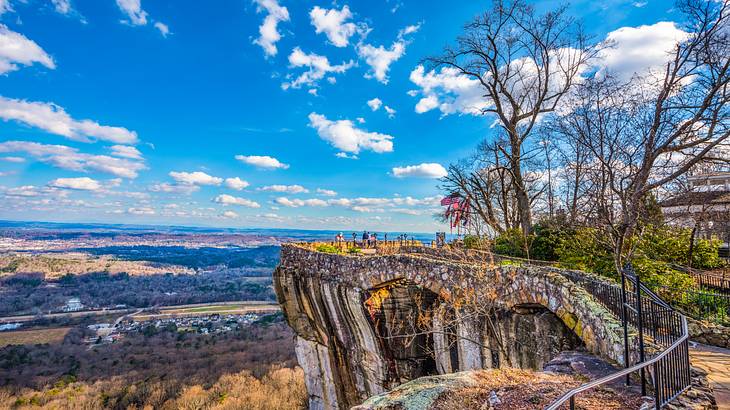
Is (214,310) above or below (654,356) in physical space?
below

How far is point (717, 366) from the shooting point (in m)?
6.08

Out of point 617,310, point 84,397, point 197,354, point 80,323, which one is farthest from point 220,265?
point 617,310

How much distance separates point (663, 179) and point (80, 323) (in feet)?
261

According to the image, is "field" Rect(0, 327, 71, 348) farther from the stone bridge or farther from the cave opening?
the cave opening

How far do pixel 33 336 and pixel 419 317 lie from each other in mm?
68538

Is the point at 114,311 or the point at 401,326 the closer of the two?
the point at 401,326

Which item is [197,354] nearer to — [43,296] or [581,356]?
[581,356]

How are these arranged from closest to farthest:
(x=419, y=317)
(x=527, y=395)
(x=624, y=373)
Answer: (x=624, y=373) < (x=527, y=395) < (x=419, y=317)

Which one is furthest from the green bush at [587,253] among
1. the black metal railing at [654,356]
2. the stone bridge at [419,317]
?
the black metal railing at [654,356]

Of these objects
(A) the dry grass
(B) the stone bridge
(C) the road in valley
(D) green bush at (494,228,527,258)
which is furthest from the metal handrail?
(C) the road in valley

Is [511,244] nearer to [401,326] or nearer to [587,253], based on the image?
[587,253]

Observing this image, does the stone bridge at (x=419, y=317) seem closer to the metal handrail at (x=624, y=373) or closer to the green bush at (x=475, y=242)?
the metal handrail at (x=624, y=373)

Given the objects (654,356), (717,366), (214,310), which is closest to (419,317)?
(717,366)

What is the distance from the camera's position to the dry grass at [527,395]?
432cm
